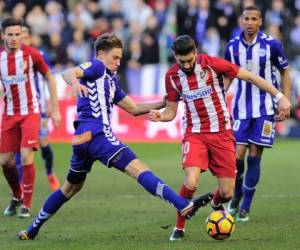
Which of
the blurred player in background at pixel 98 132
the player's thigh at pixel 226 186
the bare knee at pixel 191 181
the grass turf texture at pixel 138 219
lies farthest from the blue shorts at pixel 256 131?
the blurred player in background at pixel 98 132

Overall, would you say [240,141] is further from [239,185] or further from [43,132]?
[43,132]

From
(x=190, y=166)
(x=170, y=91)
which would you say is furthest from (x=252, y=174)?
(x=170, y=91)

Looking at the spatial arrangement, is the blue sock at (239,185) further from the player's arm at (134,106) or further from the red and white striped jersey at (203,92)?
the player's arm at (134,106)

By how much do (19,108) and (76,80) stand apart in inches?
118

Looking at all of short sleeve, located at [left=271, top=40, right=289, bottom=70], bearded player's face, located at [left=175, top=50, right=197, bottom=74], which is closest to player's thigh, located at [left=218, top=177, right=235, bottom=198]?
bearded player's face, located at [left=175, top=50, right=197, bottom=74]

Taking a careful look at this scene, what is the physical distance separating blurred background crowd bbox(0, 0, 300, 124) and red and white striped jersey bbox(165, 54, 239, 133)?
12945 millimetres

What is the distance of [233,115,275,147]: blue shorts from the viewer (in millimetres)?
10539

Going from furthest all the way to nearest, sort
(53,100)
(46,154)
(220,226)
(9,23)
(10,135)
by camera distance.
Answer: (46,154), (10,135), (53,100), (9,23), (220,226)

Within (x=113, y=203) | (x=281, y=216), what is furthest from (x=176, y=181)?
(x=281, y=216)

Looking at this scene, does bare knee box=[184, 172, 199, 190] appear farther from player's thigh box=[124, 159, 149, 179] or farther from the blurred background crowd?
the blurred background crowd

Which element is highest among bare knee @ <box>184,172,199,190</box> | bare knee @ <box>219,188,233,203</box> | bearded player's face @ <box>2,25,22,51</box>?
bearded player's face @ <box>2,25,22,51</box>

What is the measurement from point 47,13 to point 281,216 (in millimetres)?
15820

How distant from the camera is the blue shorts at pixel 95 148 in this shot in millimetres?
8625

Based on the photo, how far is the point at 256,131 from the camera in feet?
34.7
